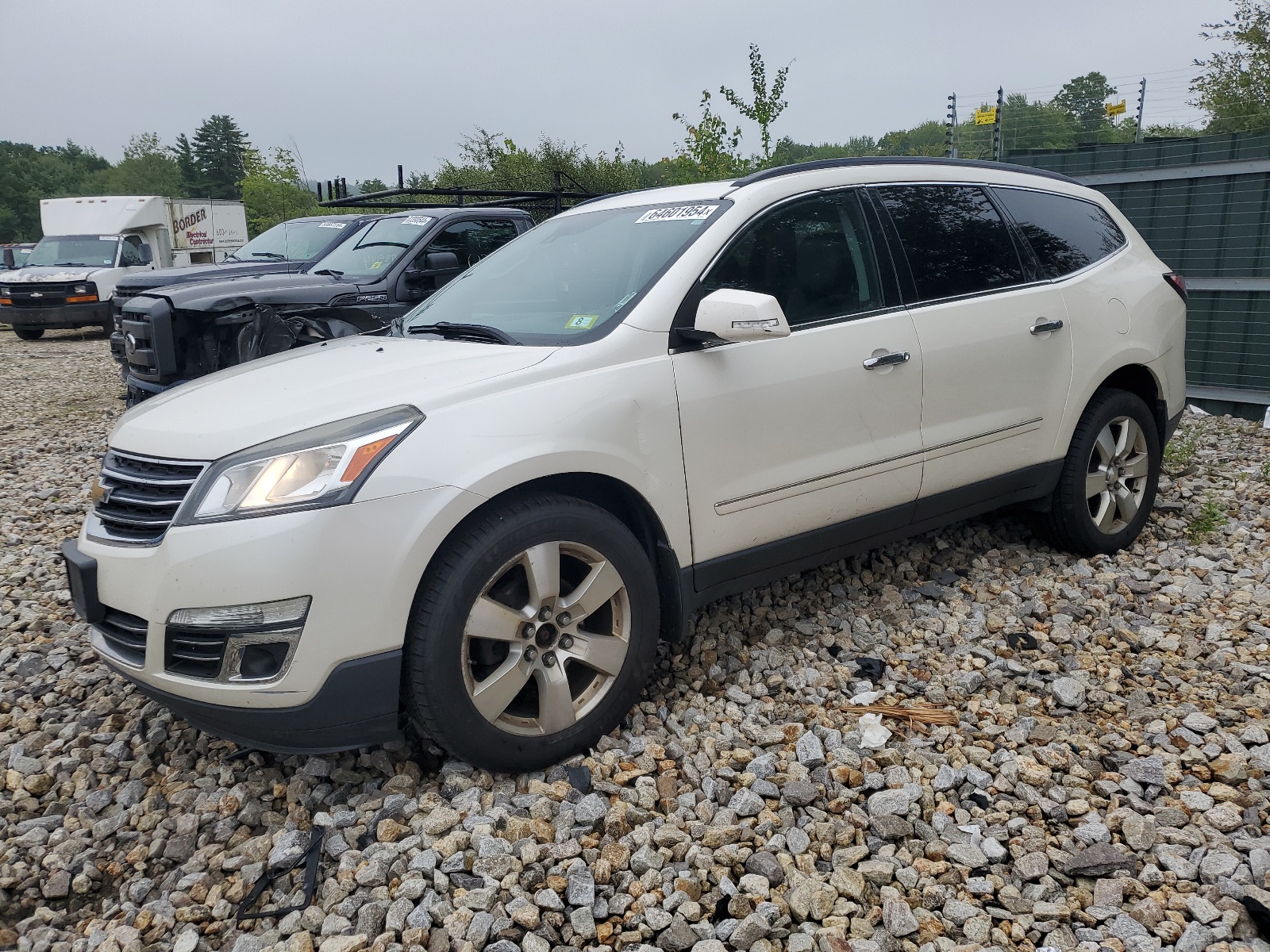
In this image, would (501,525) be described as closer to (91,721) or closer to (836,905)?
(836,905)

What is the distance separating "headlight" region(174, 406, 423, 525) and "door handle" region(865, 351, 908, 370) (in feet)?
5.67

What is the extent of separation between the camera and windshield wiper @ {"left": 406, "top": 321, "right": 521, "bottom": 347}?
10.4 feet

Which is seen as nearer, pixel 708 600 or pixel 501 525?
pixel 501 525

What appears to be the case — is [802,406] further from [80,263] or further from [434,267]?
[80,263]

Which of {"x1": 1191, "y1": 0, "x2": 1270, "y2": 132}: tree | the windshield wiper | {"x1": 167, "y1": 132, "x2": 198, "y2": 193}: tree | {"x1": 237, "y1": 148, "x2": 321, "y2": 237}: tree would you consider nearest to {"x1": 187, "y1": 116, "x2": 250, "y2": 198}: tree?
{"x1": 167, "y1": 132, "x2": 198, "y2": 193}: tree

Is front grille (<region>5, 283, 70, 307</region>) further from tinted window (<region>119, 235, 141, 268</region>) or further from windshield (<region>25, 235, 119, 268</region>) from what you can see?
tinted window (<region>119, 235, 141, 268</region>)

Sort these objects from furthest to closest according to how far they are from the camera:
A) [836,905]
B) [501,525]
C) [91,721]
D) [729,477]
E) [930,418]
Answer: [930,418], [91,721], [729,477], [501,525], [836,905]

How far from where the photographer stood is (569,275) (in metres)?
3.51

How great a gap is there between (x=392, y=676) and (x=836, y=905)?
1.28m

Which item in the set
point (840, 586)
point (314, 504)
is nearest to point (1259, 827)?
point (840, 586)

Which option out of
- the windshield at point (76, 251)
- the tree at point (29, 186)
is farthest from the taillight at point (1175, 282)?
the tree at point (29, 186)

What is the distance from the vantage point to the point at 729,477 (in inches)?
123

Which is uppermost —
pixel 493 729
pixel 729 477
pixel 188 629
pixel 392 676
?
pixel 729 477

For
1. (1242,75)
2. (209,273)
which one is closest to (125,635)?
(209,273)
